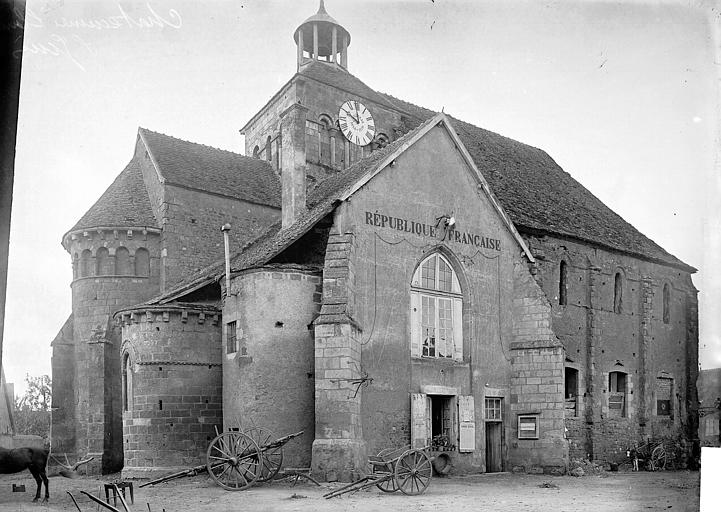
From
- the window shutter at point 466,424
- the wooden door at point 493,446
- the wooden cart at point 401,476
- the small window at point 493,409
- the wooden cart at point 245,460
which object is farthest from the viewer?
the wooden door at point 493,446

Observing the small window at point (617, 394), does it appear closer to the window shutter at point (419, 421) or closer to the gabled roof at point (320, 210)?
the gabled roof at point (320, 210)

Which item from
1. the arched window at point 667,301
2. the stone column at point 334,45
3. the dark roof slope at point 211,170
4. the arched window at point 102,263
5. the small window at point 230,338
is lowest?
the small window at point 230,338

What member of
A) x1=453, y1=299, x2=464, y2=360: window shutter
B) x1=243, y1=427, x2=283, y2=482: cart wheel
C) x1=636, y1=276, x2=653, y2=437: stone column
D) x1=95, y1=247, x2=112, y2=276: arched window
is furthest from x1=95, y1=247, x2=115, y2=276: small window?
x1=636, y1=276, x2=653, y2=437: stone column

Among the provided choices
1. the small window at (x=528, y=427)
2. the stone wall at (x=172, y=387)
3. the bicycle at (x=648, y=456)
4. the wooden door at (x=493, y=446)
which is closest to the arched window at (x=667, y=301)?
the bicycle at (x=648, y=456)

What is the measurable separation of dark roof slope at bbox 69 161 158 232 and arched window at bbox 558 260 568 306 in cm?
1500

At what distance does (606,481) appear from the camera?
2248cm

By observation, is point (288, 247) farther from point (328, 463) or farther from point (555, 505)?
point (555, 505)

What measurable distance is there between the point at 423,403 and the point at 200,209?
42.0 feet

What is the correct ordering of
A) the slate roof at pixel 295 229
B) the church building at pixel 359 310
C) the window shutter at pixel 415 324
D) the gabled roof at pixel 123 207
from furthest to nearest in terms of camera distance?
the gabled roof at pixel 123 207 < the window shutter at pixel 415 324 < the slate roof at pixel 295 229 < the church building at pixel 359 310

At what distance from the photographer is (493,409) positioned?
23.8 m

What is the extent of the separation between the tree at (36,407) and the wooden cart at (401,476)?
8.58m

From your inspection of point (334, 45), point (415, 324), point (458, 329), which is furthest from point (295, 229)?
point (334, 45)

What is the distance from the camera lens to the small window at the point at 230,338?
21219 mm

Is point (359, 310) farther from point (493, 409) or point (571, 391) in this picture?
point (571, 391)
